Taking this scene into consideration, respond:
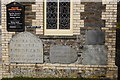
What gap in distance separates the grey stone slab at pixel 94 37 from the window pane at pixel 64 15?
83 centimetres

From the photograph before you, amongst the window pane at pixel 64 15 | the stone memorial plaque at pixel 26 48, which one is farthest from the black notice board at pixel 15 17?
the window pane at pixel 64 15

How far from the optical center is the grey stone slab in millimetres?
6277

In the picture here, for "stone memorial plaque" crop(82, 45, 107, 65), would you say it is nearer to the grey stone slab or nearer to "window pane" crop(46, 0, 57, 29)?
the grey stone slab

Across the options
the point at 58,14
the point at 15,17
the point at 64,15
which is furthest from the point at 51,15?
the point at 15,17

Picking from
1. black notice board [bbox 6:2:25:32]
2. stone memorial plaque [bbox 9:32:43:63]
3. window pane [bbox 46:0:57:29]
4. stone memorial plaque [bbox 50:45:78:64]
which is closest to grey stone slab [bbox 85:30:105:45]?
stone memorial plaque [bbox 50:45:78:64]

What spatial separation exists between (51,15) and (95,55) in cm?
219

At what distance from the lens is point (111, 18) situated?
621 centimetres

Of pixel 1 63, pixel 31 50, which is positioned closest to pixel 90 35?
pixel 31 50

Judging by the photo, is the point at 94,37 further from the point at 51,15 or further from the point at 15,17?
the point at 15,17

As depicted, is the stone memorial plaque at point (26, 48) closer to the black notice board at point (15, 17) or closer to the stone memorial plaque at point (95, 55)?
the black notice board at point (15, 17)

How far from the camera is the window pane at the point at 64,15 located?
6.49 meters

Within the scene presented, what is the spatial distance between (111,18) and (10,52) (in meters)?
3.87

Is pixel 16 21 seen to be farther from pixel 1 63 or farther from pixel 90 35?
pixel 90 35

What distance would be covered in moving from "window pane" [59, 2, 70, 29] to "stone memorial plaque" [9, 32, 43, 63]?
1067 mm
